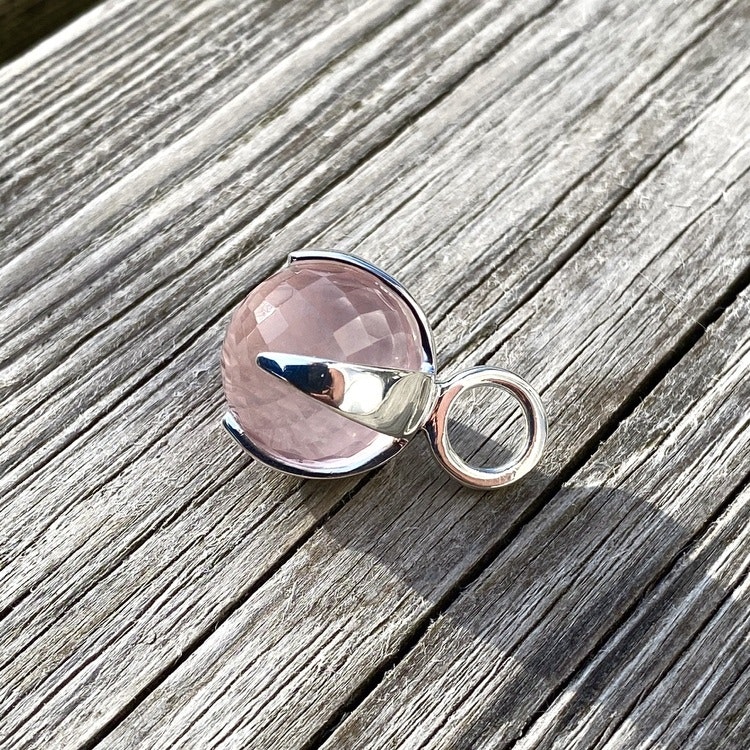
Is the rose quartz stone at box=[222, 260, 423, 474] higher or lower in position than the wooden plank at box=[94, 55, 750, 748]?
higher

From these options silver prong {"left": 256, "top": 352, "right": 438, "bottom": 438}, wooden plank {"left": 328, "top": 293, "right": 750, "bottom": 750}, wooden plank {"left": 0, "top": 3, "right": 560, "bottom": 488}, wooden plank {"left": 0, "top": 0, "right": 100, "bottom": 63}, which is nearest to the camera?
silver prong {"left": 256, "top": 352, "right": 438, "bottom": 438}

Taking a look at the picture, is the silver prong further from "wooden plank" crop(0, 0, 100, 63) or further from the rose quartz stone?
"wooden plank" crop(0, 0, 100, 63)

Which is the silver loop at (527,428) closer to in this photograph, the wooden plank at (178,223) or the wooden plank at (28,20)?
the wooden plank at (178,223)

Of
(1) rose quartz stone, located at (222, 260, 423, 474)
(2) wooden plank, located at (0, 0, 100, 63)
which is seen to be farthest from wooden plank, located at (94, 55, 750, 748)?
(2) wooden plank, located at (0, 0, 100, 63)

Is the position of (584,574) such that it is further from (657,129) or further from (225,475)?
(657,129)

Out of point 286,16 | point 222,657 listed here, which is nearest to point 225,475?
point 222,657

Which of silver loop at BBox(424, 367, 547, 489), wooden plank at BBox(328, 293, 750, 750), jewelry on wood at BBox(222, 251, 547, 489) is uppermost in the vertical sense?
jewelry on wood at BBox(222, 251, 547, 489)

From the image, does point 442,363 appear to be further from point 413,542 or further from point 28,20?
point 28,20
